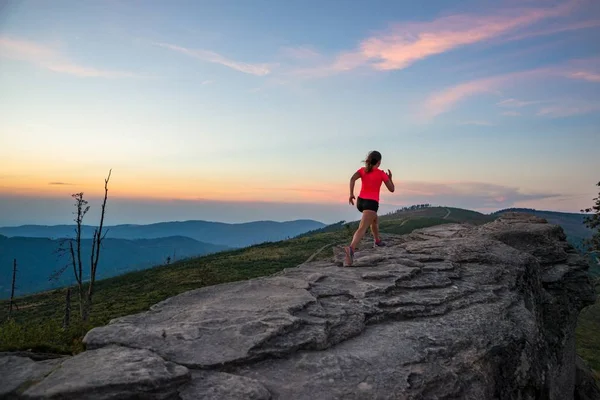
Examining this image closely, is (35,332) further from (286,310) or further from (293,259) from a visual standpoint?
(293,259)

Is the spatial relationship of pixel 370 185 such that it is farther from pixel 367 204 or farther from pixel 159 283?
pixel 159 283

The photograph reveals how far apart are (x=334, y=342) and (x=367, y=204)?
716 cm

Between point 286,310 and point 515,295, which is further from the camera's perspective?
point 515,295

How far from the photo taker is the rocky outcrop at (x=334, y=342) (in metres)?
7.77

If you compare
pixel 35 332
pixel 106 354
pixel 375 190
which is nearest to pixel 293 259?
pixel 35 332

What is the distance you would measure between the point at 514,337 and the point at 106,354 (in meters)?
11.6

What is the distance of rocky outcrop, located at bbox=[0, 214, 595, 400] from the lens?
25.5 ft

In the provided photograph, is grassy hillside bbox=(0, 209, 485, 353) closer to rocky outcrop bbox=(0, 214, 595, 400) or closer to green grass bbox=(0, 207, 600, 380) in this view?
green grass bbox=(0, 207, 600, 380)

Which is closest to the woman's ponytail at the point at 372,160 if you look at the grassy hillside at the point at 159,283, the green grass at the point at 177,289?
the green grass at the point at 177,289

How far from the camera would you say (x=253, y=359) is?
358 inches

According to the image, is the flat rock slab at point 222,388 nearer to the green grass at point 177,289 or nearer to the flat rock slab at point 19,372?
the flat rock slab at point 19,372

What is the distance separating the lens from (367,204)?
53.8 feet

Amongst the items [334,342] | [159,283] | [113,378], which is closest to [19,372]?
[113,378]

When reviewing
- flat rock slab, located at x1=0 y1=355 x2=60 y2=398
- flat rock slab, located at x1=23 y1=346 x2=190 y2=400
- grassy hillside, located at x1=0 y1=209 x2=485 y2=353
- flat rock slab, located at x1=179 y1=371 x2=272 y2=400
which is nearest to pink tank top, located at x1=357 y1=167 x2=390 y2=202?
flat rock slab, located at x1=179 y1=371 x2=272 y2=400
